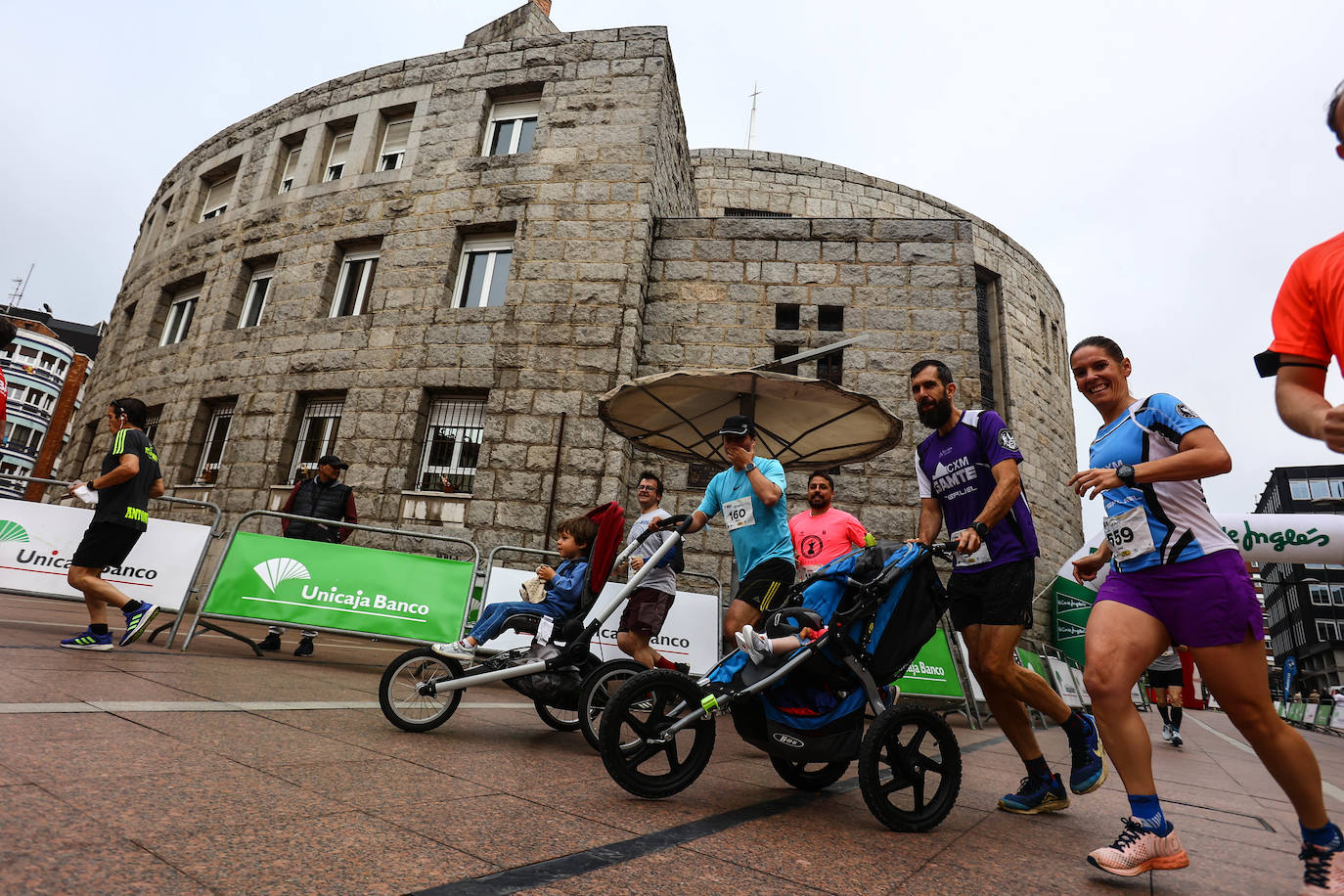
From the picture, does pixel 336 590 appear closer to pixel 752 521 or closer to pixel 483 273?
pixel 752 521

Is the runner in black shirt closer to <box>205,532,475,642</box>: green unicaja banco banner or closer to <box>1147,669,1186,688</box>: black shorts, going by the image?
<box>205,532,475,642</box>: green unicaja banco banner

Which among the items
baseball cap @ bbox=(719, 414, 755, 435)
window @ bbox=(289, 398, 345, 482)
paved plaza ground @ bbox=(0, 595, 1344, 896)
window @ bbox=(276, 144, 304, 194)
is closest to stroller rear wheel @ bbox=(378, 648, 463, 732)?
paved plaza ground @ bbox=(0, 595, 1344, 896)

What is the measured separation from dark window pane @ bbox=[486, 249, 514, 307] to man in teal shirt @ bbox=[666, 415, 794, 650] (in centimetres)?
863

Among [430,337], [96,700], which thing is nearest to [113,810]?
[96,700]

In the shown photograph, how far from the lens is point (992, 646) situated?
3.22 meters

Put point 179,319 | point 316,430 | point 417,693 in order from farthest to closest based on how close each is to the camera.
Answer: point 179,319 → point 316,430 → point 417,693

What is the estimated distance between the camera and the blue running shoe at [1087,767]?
3.13 meters

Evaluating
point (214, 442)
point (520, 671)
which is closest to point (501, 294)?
point (214, 442)

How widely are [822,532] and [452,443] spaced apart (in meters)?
7.39

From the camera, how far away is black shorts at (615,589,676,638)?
4.54 meters

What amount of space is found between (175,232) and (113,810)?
752 inches

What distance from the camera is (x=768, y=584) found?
404cm

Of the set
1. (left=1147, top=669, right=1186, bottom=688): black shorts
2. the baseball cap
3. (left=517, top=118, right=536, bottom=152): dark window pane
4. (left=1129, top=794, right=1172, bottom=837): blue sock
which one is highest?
(left=517, top=118, right=536, bottom=152): dark window pane

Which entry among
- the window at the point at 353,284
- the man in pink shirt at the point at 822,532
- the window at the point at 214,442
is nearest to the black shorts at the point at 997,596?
the man in pink shirt at the point at 822,532
